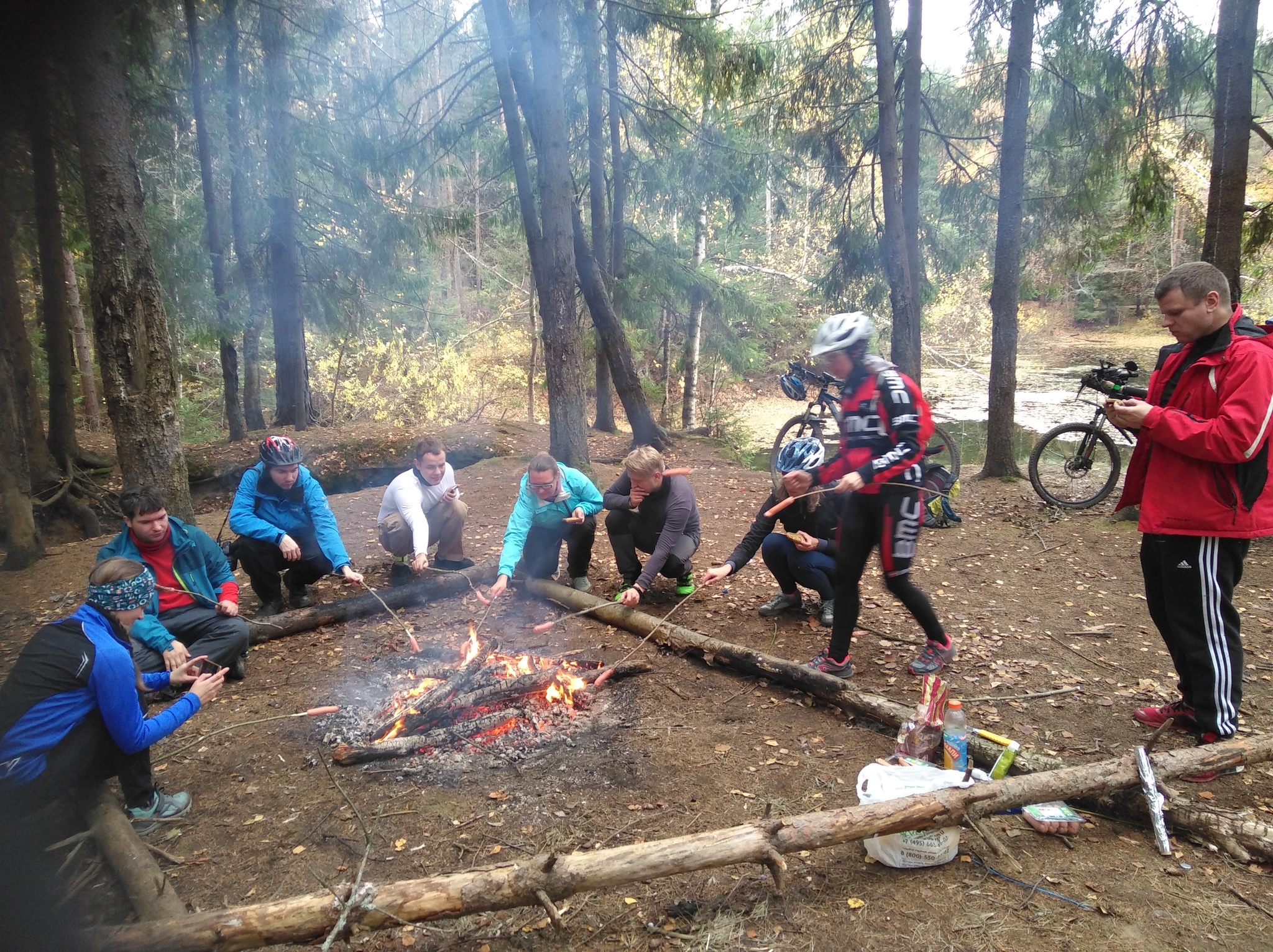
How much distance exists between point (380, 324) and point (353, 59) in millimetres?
6128

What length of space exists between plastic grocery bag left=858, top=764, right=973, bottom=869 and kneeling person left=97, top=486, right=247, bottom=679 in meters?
3.45

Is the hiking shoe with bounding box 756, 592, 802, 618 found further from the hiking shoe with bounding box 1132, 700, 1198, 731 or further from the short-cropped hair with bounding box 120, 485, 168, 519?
the short-cropped hair with bounding box 120, 485, 168, 519

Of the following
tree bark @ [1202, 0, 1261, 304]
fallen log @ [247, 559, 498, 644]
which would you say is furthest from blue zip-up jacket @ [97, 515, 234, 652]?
tree bark @ [1202, 0, 1261, 304]

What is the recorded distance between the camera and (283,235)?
39.0ft

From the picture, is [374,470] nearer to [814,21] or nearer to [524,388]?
[814,21]

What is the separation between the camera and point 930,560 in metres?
6.60

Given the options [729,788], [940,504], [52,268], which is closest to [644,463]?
[729,788]

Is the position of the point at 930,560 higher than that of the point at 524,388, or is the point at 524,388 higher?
the point at 524,388

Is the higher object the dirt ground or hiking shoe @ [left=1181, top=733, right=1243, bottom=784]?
hiking shoe @ [left=1181, top=733, right=1243, bottom=784]

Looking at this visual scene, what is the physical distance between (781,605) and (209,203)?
10539 millimetres

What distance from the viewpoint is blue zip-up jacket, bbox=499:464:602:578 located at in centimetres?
513

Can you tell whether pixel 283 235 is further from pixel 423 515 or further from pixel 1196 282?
pixel 1196 282

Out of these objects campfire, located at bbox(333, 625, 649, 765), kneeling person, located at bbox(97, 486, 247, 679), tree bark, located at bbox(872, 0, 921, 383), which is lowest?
campfire, located at bbox(333, 625, 649, 765)

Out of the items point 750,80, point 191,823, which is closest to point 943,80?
point 750,80
